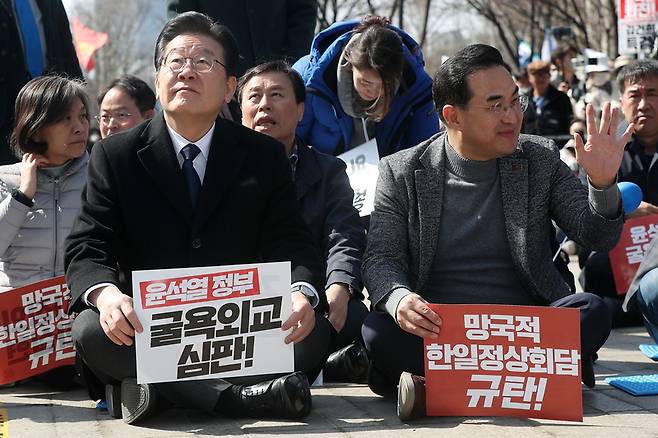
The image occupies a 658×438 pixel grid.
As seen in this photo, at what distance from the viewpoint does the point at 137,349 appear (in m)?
3.75

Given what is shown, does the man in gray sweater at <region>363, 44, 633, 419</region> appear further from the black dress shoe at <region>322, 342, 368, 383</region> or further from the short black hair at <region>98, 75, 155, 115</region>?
the short black hair at <region>98, 75, 155, 115</region>

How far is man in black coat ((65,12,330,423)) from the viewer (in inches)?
155

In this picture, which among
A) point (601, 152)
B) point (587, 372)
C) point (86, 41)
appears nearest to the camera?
point (601, 152)

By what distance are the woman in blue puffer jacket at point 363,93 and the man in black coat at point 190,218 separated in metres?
1.23

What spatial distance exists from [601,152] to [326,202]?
4.62 ft

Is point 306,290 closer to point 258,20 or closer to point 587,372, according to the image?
point 587,372

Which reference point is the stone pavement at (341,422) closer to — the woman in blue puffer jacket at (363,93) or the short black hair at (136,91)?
the woman in blue puffer jacket at (363,93)

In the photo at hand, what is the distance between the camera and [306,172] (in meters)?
4.96

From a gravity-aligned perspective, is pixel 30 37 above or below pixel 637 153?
above

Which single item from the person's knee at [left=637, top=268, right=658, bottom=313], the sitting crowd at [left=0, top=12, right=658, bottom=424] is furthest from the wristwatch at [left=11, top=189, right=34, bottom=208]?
the person's knee at [left=637, top=268, right=658, bottom=313]

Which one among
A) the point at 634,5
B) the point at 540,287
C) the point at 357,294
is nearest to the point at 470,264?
the point at 540,287

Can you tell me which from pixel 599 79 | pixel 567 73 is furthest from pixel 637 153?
pixel 567 73

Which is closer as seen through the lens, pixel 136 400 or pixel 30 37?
pixel 136 400

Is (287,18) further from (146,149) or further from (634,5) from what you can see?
(634,5)
